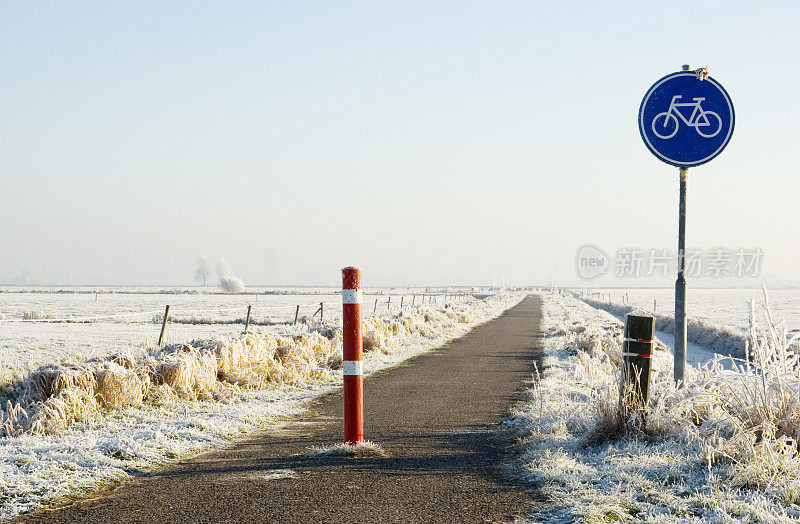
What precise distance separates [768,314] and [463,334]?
813 inches

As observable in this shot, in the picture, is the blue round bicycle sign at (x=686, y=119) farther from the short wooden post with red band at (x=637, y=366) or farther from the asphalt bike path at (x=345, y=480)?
the asphalt bike path at (x=345, y=480)

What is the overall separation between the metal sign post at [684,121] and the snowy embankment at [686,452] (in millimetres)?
874

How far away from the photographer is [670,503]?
4324mm

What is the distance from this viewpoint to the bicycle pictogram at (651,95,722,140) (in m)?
6.46

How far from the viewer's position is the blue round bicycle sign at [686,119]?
253 inches

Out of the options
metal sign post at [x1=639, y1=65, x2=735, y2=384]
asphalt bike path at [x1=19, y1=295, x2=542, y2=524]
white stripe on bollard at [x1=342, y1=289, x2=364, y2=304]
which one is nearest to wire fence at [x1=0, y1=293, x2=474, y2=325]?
asphalt bike path at [x1=19, y1=295, x2=542, y2=524]

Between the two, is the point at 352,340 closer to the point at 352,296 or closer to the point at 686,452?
the point at 352,296

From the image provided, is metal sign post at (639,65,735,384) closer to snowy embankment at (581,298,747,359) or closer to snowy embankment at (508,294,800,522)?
snowy embankment at (508,294,800,522)

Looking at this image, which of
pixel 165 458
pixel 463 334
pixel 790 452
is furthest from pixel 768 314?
pixel 463 334

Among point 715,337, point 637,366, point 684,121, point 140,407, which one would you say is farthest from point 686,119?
point 715,337

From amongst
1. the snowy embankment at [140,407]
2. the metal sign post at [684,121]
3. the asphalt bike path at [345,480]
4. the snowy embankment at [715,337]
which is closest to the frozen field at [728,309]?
the snowy embankment at [715,337]

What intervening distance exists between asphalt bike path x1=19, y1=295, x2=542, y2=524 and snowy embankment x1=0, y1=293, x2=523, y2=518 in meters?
0.37

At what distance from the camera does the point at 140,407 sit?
8.48 metres

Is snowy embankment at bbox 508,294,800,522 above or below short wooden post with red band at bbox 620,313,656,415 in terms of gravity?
below
